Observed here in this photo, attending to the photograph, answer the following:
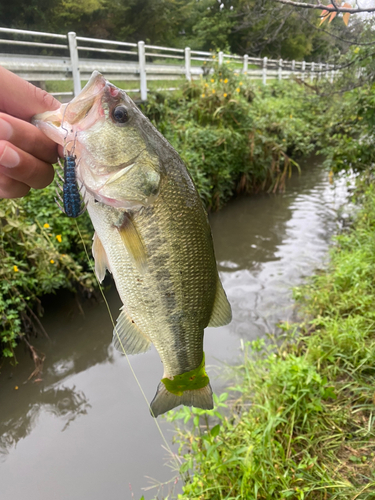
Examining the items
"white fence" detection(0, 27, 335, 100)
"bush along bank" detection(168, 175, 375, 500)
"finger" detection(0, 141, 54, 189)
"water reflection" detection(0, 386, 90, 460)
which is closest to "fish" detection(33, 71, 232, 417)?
"finger" detection(0, 141, 54, 189)

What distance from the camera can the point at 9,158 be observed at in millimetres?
1109

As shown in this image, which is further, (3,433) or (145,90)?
(145,90)

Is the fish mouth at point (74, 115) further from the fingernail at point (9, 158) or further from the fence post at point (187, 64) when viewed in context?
the fence post at point (187, 64)

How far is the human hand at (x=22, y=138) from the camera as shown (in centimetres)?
111

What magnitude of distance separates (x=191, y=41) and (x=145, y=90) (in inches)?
301

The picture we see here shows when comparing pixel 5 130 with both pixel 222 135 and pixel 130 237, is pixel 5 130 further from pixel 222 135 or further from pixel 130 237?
pixel 222 135

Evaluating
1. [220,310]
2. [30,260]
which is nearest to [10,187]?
[220,310]

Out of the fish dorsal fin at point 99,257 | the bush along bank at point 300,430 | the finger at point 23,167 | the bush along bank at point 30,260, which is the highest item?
the finger at point 23,167

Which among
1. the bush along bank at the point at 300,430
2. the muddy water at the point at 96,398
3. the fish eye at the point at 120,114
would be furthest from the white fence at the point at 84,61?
the fish eye at the point at 120,114

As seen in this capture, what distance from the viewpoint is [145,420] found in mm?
3543

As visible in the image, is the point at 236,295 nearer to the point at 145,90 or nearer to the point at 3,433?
the point at 3,433

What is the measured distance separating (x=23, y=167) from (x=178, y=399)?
1022 millimetres

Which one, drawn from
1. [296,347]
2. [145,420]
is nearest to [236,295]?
[296,347]

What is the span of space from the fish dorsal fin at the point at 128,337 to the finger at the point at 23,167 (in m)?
0.55
